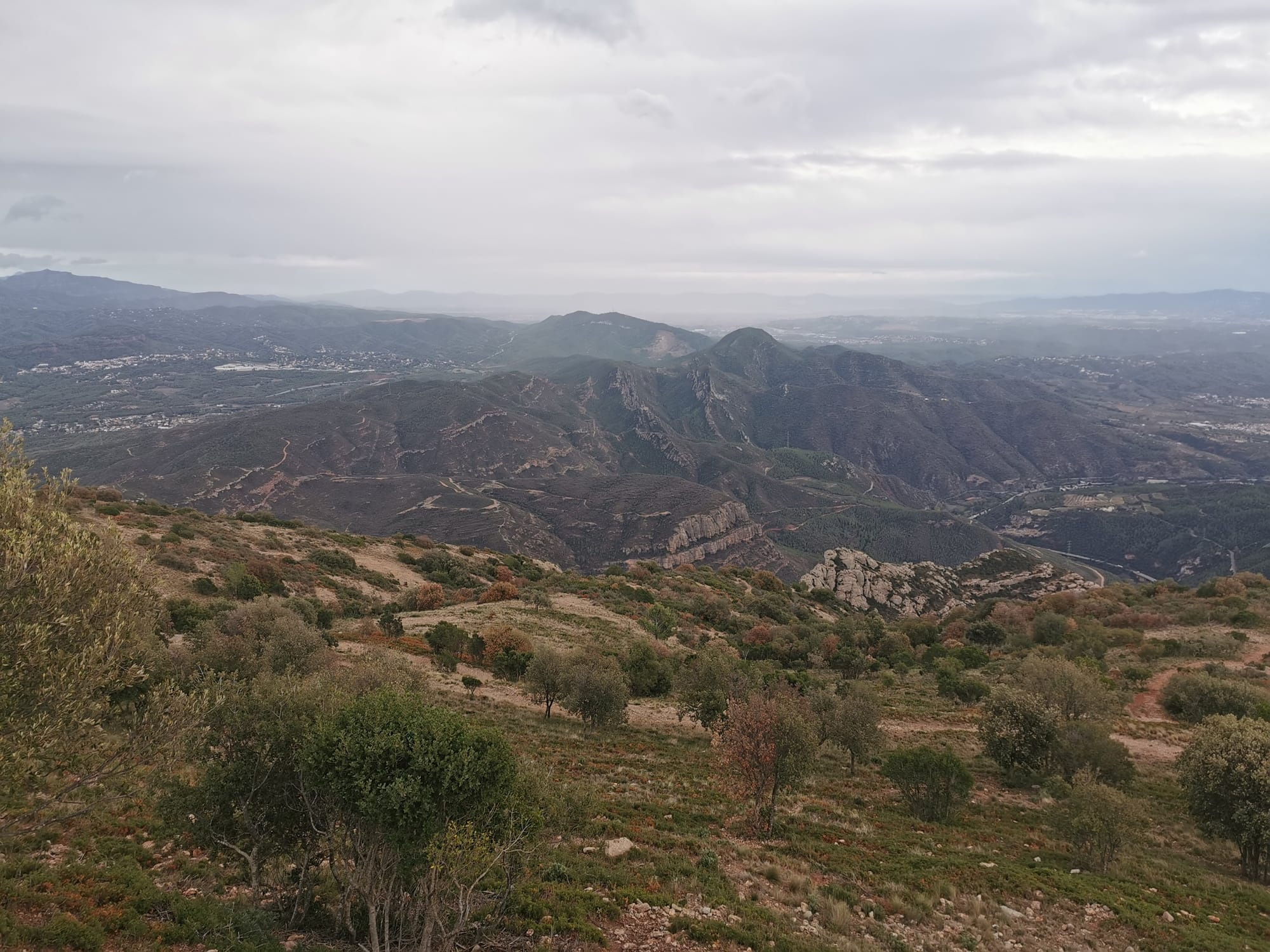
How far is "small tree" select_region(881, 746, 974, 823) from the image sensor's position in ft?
76.3

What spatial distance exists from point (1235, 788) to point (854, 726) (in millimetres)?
13289

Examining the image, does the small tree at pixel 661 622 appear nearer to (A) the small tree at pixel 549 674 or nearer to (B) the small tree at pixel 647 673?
(B) the small tree at pixel 647 673

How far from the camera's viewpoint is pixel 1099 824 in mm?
18969

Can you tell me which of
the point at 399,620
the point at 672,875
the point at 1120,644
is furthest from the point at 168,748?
the point at 1120,644

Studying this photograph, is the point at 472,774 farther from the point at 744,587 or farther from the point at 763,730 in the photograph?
Result: the point at 744,587

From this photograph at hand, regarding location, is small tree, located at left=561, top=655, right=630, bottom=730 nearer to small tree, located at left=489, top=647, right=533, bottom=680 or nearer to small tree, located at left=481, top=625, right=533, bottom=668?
small tree, located at left=489, top=647, right=533, bottom=680

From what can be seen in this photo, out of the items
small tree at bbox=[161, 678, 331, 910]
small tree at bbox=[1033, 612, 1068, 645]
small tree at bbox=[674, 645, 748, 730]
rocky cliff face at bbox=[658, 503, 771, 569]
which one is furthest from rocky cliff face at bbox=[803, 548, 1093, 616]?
small tree at bbox=[161, 678, 331, 910]

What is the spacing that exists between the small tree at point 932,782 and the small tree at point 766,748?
640cm

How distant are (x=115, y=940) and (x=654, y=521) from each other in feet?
511

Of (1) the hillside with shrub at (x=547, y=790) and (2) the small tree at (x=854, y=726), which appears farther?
(2) the small tree at (x=854, y=726)

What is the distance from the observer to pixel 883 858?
1883 centimetres

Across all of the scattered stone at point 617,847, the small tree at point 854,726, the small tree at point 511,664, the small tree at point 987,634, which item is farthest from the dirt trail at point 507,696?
the small tree at point 987,634

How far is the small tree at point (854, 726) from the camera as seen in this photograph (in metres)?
28.1

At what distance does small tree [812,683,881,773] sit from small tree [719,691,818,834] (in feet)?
27.4
